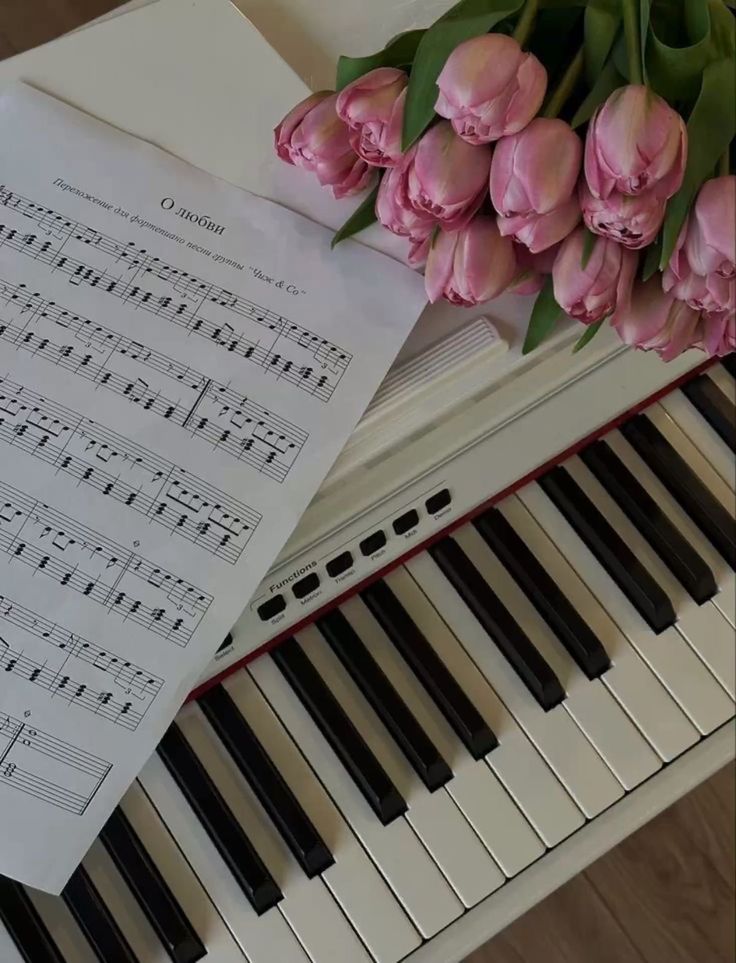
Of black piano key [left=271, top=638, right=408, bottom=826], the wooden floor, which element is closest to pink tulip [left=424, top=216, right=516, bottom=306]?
black piano key [left=271, top=638, right=408, bottom=826]

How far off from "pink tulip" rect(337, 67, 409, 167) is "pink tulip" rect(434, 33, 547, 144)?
5cm

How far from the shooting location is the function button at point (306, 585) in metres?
0.76

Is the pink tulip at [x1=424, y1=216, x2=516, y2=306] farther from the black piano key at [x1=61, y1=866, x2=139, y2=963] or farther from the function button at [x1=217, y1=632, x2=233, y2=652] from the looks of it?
the black piano key at [x1=61, y1=866, x2=139, y2=963]

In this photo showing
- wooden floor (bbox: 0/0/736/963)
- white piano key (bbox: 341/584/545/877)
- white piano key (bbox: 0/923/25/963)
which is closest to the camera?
white piano key (bbox: 0/923/25/963)

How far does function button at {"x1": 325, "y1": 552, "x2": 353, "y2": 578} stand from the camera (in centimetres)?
77

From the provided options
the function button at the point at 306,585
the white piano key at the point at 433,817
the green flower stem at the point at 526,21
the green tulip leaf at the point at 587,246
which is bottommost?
the white piano key at the point at 433,817

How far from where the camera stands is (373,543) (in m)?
0.78

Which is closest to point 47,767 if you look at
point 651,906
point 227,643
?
point 227,643

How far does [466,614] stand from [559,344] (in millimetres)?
247

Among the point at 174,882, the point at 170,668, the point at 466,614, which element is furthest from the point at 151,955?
the point at 466,614

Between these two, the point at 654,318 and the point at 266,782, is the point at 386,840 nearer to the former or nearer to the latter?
the point at 266,782

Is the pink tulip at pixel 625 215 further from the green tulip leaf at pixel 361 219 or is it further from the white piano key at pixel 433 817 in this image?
the white piano key at pixel 433 817

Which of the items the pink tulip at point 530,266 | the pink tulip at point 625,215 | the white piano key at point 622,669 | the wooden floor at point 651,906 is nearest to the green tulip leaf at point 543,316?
the pink tulip at point 530,266

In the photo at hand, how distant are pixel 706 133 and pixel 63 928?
687mm
